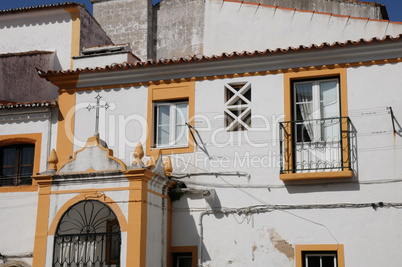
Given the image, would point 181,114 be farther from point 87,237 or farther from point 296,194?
point 87,237

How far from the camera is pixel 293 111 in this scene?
49.2 feet

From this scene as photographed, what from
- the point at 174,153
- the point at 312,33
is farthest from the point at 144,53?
the point at 174,153

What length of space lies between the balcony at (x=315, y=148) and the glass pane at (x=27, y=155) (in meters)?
6.41

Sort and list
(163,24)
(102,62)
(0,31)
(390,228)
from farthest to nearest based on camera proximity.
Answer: (163,24), (0,31), (102,62), (390,228)

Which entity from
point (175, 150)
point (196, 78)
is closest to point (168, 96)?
point (196, 78)

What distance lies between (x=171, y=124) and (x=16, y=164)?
13.7 feet

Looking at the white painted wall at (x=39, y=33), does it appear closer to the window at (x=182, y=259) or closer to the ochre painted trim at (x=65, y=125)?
the ochre painted trim at (x=65, y=125)

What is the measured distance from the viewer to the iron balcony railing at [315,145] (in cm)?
1423

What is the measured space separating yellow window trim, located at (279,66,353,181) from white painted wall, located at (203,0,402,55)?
3.16m

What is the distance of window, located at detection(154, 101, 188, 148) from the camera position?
Answer: 15.7m

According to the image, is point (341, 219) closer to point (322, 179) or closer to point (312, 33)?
point (322, 179)

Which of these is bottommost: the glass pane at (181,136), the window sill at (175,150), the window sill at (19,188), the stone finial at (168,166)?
the window sill at (19,188)

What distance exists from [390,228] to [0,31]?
51.6 feet

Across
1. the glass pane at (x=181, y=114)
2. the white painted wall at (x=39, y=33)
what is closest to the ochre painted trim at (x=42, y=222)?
the glass pane at (x=181, y=114)
